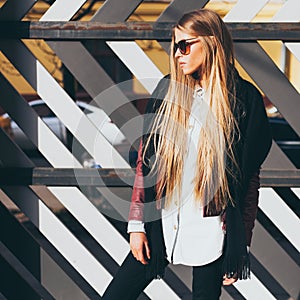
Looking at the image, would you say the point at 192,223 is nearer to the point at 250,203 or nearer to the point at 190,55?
the point at 250,203

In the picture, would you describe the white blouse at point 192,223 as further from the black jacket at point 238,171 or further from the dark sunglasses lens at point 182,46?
the dark sunglasses lens at point 182,46

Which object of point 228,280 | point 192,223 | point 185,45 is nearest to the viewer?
point 185,45

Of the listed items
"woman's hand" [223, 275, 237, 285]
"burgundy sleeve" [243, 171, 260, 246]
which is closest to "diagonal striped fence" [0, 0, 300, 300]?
"burgundy sleeve" [243, 171, 260, 246]

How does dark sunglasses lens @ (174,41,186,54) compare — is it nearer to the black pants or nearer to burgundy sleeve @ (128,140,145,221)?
burgundy sleeve @ (128,140,145,221)

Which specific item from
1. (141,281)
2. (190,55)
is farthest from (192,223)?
(190,55)

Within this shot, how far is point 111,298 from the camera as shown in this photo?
3.75m

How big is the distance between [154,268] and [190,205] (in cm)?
35

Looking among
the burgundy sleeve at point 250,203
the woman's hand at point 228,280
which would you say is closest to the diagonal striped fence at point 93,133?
the burgundy sleeve at point 250,203

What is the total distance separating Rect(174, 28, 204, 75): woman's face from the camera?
3.40 m

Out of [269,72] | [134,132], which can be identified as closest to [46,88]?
[134,132]

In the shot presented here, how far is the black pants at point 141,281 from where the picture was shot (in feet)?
11.9

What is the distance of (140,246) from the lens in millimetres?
3604

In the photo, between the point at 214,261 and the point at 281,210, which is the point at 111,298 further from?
the point at 281,210

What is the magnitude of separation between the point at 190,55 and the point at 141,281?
1.06 m
